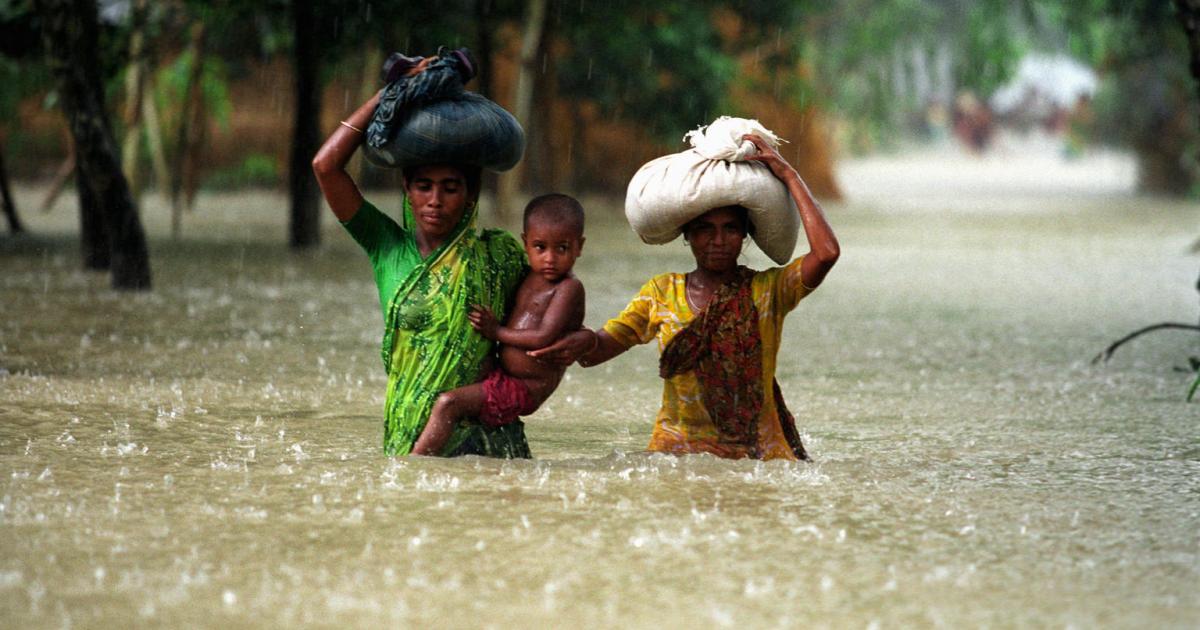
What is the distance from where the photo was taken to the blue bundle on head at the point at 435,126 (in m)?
4.30

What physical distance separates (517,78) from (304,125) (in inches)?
150

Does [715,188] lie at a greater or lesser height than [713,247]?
greater

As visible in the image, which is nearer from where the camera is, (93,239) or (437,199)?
(437,199)

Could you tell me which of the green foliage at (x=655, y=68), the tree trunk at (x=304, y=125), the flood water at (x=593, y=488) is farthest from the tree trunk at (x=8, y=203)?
the green foliage at (x=655, y=68)

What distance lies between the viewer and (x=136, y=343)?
7.75m

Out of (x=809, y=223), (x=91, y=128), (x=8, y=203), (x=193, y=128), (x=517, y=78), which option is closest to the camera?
(x=809, y=223)

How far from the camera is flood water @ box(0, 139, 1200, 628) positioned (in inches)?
131

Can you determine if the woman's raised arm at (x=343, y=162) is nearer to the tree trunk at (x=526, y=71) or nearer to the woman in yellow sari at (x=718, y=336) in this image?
the woman in yellow sari at (x=718, y=336)

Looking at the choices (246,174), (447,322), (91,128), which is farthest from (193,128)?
(447,322)

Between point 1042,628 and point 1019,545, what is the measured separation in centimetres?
69

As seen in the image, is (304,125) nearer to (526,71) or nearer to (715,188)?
(526,71)

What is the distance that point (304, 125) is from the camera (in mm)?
13414

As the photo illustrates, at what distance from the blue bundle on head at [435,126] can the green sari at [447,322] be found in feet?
0.76

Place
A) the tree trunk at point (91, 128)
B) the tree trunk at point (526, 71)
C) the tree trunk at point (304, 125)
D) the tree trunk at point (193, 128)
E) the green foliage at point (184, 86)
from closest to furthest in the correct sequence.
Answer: the tree trunk at point (91, 128), the tree trunk at point (304, 125), the tree trunk at point (193, 128), the tree trunk at point (526, 71), the green foliage at point (184, 86)
